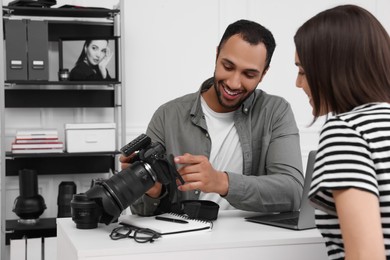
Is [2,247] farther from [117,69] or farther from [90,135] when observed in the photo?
[117,69]

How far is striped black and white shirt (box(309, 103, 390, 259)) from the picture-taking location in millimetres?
1006

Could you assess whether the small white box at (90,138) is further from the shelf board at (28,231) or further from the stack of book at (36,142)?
the shelf board at (28,231)

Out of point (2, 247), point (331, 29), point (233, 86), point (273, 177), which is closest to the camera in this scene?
point (331, 29)

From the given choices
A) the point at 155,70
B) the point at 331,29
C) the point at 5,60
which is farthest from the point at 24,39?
the point at 331,29

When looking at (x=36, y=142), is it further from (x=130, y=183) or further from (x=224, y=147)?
(x=130, y=183)

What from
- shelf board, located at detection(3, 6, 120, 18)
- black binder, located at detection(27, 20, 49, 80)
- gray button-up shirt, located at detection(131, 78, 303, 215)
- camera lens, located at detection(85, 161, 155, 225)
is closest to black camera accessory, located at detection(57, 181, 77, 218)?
black binder, located at detection(27, 20, 49, 80)

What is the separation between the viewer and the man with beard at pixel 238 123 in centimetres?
215

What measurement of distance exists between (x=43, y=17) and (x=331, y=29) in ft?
9.16

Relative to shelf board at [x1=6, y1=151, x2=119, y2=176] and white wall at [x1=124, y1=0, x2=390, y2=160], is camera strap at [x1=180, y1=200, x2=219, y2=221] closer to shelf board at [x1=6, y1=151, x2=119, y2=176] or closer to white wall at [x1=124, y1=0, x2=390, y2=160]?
shelf board at [x1=6, y1=151, x2=119, y2=176]

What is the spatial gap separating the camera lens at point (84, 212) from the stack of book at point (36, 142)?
1777 millimetres

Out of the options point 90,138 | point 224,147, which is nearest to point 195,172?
point 224,147

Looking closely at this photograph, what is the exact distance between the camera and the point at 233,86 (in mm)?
2164

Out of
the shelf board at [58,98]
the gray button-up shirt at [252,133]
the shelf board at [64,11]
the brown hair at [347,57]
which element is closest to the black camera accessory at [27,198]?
the shelf board at [58,98]

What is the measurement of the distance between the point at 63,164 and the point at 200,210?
2.02 m
